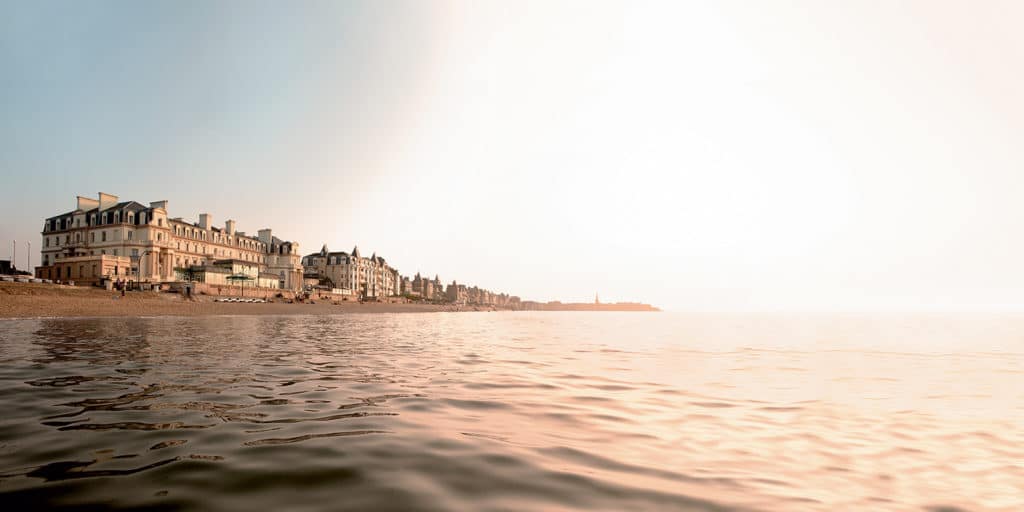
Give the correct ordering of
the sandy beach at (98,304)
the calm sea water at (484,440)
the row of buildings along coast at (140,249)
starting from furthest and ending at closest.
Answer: the row of buildings along coast at (140,249) < the sandy beach at (98,304) < the calm sea water at (484,440)

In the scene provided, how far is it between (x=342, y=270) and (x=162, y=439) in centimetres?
14339

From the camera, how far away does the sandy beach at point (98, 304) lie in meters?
40.6

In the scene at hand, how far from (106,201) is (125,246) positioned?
13881 millimetres

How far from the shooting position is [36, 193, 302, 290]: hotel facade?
72438mm

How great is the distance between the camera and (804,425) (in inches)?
311

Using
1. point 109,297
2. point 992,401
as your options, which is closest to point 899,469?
point 992,401

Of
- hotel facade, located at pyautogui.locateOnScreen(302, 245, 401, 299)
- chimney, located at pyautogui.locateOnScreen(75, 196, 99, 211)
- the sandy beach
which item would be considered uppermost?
chimney, located at pyautogui.locateOnScreen(75, 196, 99, 211)

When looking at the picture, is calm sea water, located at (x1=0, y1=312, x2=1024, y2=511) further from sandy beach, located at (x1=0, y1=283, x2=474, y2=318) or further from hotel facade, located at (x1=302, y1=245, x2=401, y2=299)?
hotel facade, located at (x1=302, y1=245, x2=401, y2=299)

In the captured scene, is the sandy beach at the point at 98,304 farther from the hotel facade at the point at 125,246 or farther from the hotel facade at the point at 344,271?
the hotel facade at the point at 344,271

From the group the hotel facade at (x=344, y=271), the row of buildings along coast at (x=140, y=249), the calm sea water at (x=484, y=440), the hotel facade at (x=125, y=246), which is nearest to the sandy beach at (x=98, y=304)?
the row of buildings along coast at (x=140, y=249)

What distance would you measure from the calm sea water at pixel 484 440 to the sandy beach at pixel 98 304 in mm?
38280

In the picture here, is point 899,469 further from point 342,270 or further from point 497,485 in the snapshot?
point 342,270

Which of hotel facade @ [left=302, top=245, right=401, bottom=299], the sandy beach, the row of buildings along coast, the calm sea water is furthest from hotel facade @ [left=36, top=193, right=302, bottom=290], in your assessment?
the calm sea water

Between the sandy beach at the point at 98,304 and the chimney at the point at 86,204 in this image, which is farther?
the chimney at the point at 86,204
